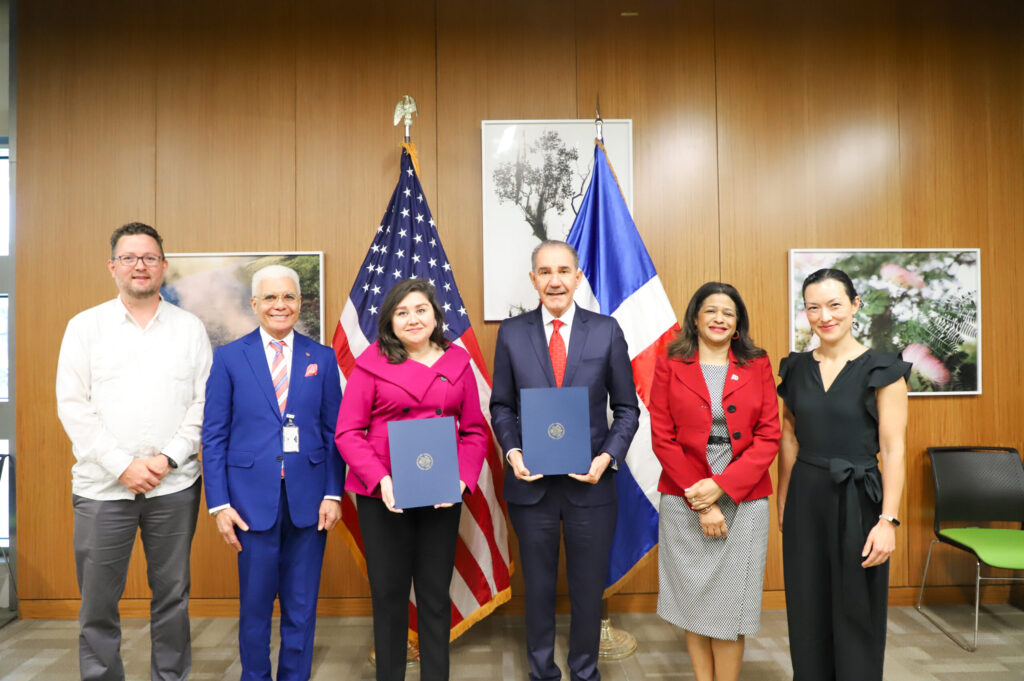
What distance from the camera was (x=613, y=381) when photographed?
97.1 inches

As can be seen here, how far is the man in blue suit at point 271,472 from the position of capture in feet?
7.59

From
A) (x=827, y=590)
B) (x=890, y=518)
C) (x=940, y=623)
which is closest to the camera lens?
(x=890, y=518)

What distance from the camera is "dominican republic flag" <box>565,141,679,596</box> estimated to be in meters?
2.93

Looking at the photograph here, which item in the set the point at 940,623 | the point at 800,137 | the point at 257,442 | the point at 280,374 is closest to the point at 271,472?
the point at 257,442

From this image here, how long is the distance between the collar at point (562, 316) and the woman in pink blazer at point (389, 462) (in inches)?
15.7

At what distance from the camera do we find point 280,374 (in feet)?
7.84

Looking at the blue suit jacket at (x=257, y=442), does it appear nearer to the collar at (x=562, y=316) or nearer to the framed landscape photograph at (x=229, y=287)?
the collar at (x=562, y=316)

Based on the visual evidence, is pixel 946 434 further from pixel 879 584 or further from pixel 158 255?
pixel 158 255

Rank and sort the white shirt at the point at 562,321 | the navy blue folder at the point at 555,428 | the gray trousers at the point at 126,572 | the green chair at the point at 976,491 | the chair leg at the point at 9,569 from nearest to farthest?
the navy blue folder at the point at 555,428, the gray trousers at the point at 126,572, the white shirt at the point at 562,321, the green chair at the point at 976,491, the chair leg at the point at 9,569

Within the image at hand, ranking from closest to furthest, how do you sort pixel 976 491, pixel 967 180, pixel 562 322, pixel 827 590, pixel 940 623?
pixel 827 590 < pixel 562 322 < pixel 940 623 < pixel 976 491 < pixel 967 180

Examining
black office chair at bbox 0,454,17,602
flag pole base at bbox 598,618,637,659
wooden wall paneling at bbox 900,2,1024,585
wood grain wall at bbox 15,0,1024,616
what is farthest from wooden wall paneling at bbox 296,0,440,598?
wooden wall paneling at bbox 900,2,1024,585

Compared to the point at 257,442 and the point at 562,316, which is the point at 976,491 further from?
the point at 257,442

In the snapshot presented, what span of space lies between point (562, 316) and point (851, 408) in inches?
43.4

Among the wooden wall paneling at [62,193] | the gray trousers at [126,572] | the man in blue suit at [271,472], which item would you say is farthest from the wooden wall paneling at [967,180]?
the wooden wall paneling at [62,193]
